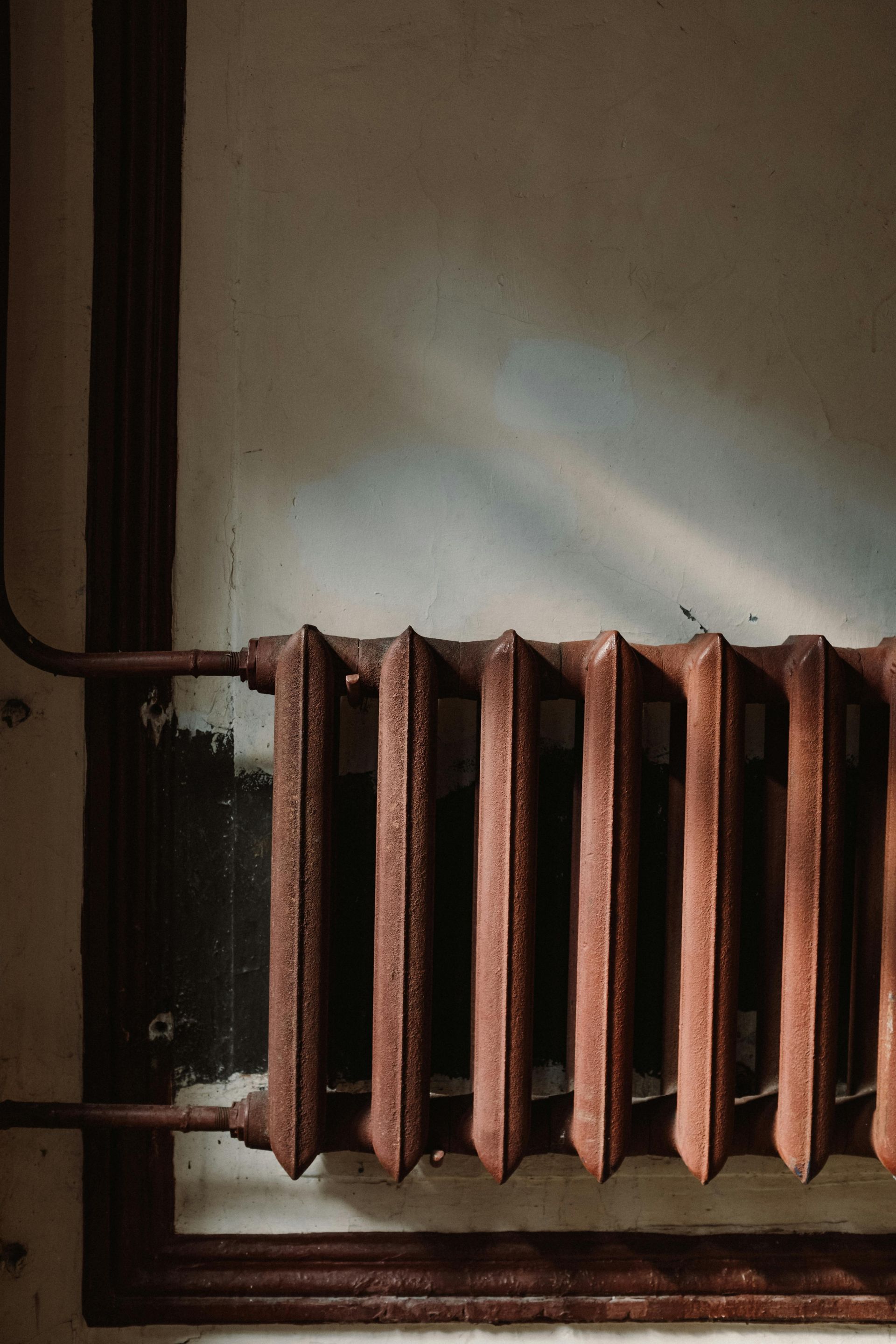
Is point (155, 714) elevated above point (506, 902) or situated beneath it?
elevated above

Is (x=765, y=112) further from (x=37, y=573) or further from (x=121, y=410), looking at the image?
(x=37, y=573)

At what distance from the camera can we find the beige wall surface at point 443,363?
2.93 feet

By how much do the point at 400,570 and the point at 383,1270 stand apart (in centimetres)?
79

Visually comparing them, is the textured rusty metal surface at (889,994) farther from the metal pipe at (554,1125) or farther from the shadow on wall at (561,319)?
the shadow on wall at (561,319)

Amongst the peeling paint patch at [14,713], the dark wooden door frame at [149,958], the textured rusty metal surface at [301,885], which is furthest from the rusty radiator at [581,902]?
the peeling paint patch at [14,713]

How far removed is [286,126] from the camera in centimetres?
89

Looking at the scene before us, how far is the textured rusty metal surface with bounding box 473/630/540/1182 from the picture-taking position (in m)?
0.75

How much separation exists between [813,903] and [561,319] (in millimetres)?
683

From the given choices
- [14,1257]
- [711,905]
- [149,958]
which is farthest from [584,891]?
[14,1257]

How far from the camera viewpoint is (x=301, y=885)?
0.76 meters

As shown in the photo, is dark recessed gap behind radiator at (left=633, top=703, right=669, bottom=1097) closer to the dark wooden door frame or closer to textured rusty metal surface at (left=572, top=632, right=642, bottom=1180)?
textured rusty metal surface at (left=572, top=632, right=642, bottom=1180)

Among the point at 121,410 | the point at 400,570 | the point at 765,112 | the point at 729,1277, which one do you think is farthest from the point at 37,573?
the point at 729,1277

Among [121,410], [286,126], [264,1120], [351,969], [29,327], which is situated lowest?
[264,1120]

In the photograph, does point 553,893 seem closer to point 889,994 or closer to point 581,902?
point 581,902
